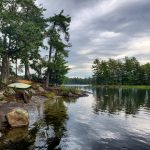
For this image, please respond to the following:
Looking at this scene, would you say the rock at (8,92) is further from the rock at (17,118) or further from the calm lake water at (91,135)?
the rock at (17,118)

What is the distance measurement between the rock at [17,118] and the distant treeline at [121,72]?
5763 inches

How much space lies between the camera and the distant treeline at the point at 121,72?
16485 cm

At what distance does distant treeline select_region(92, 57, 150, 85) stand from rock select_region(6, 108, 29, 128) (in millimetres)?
146392

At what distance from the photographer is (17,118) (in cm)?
2328

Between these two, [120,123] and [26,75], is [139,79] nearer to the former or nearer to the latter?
[26,75]

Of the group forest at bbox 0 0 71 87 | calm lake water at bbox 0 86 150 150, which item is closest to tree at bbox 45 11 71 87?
forest at bbox 0 0 71 87

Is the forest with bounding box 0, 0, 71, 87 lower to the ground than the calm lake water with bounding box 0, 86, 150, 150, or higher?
higher

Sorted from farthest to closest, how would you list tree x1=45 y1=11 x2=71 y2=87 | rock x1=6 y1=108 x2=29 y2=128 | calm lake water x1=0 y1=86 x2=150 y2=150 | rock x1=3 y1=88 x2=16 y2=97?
1. tree x1=45 y1=11 x2=71 y2=87
2. rock x1=3 y1=88 x2=16 y2=97
3. rock x1=6 y1=108 x2=29 y2=128
4. calm lake water x1=0 y1=86 x2=150 y2=150

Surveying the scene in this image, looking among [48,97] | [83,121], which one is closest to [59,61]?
[48,97]

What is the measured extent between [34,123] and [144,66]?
152216 millimetres

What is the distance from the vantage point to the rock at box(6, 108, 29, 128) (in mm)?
22822

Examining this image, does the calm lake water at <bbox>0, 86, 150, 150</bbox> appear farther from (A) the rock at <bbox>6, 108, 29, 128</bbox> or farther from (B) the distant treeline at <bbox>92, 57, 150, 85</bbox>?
(B) the distant treeline at <bbox>92, 57, 150, 85</bbox>

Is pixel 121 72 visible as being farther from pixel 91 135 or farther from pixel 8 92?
pixel 91 135

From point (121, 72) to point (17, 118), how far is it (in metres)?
153
